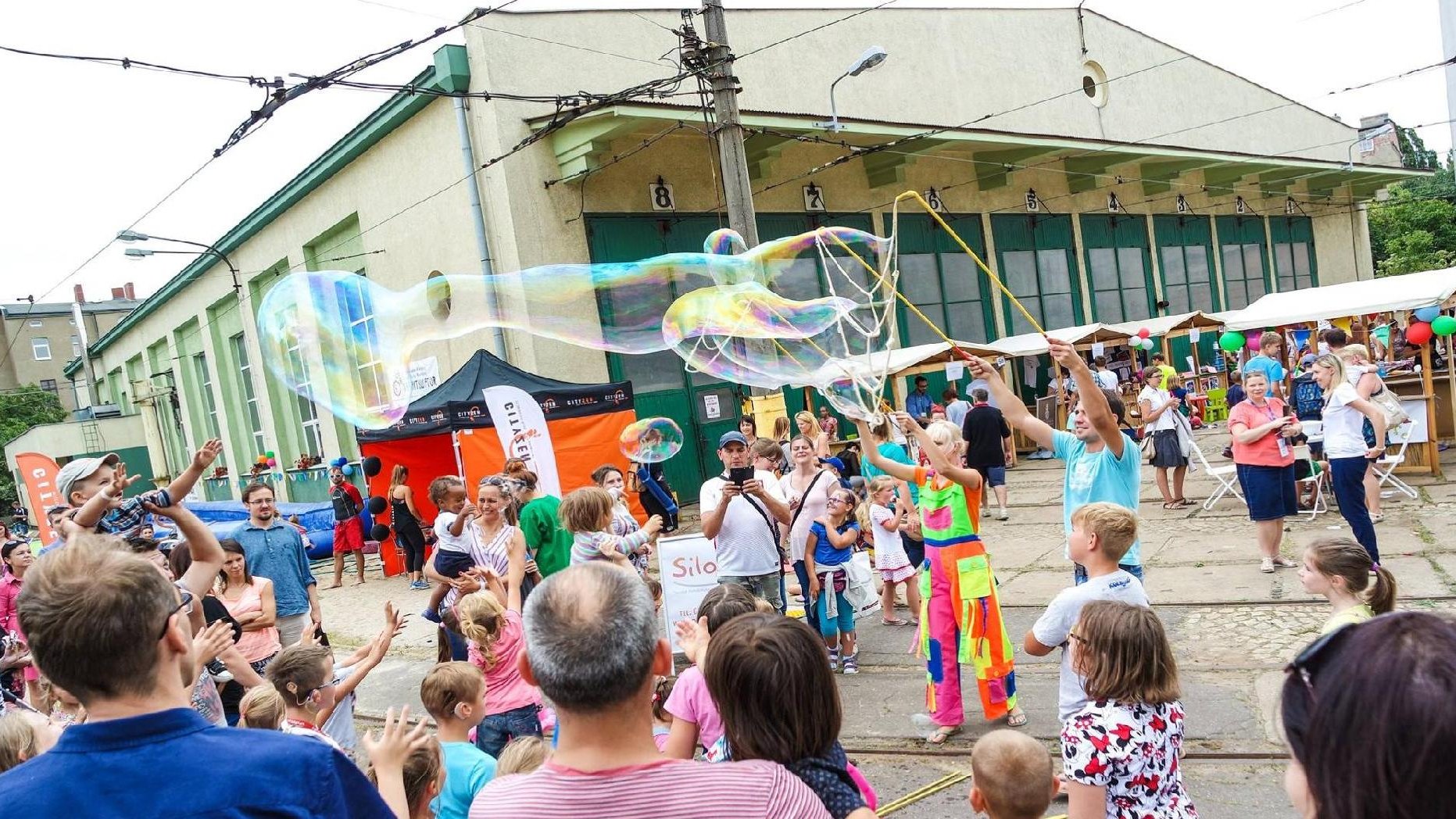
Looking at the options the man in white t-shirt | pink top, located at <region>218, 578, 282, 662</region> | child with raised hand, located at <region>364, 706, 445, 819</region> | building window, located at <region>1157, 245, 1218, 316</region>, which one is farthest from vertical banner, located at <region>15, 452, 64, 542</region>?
building window, located at <region>1157, 245, 1218, 316</region>

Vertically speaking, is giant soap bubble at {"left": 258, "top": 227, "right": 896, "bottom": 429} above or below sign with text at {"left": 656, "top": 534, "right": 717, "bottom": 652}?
above

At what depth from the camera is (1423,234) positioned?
135 feet

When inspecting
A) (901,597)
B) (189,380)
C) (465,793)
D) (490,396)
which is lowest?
(901,597)

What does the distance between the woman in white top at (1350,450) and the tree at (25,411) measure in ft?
181

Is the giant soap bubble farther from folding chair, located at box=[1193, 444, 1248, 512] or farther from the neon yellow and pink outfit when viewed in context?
folding chair, located at box=[1193, 444, 1248, 512]

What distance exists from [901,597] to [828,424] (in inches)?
215

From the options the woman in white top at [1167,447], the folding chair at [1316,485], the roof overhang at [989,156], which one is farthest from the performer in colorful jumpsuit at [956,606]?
the roof overhang at [989,156]

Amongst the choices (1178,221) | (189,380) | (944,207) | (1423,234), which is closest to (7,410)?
(189,380)

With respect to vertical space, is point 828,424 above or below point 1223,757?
above

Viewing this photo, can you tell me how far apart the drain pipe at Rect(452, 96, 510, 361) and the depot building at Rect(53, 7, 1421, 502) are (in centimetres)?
4

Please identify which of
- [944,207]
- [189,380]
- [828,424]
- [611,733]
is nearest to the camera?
→ [611,733]

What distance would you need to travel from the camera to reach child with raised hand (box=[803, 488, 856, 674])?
659 centimetres

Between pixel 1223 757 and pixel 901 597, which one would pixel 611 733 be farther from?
pixel 901 597

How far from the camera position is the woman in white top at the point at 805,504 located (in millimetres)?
6676
